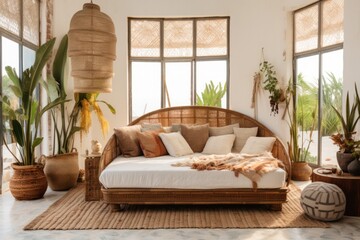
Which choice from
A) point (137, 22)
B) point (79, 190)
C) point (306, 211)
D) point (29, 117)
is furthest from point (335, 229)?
point (137, 22)

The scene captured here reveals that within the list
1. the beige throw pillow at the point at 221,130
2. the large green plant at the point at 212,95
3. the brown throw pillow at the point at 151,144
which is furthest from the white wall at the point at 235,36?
the brown throw pillow at the point at 151,144

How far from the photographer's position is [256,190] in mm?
3664

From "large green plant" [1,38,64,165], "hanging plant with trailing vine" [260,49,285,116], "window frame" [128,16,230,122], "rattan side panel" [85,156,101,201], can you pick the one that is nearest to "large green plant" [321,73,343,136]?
"hanging plant with trailing vine" [260,49,285,116]

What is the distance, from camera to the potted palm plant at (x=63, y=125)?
15.2 feet

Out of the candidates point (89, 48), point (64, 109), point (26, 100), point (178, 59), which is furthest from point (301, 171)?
point (26, 100)

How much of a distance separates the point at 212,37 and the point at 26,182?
402cm

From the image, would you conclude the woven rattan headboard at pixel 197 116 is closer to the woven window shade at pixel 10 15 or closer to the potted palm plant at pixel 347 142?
the potted palm plant at pixel 347 142

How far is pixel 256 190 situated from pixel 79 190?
2.64 m

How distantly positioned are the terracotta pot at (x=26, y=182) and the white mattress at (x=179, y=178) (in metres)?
1.04

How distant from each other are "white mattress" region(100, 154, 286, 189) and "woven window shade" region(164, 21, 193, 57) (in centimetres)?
296

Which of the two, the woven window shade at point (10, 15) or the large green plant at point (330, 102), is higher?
the woven window shade at point (10, 15)

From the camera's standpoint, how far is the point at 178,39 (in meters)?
6.07

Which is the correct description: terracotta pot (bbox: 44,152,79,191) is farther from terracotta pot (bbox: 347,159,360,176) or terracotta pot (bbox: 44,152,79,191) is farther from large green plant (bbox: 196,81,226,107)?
terracotta pot (bbox: 347,159,360,176)

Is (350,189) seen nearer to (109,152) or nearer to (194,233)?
(194,233)
